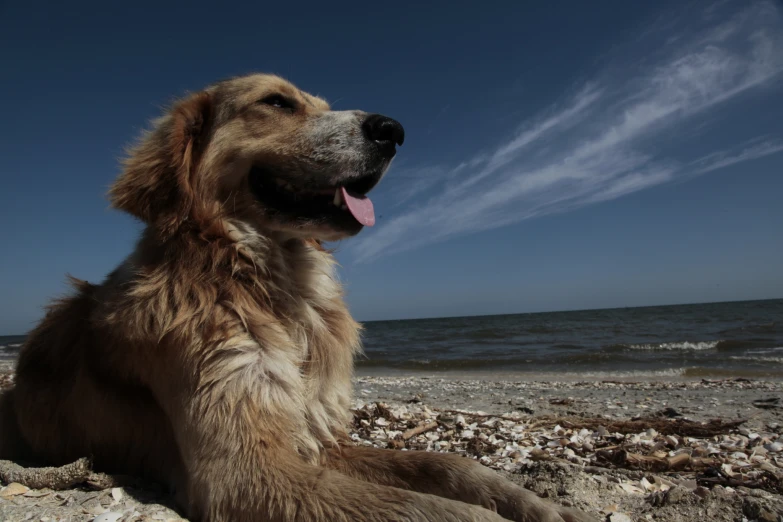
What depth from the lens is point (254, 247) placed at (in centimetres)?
303

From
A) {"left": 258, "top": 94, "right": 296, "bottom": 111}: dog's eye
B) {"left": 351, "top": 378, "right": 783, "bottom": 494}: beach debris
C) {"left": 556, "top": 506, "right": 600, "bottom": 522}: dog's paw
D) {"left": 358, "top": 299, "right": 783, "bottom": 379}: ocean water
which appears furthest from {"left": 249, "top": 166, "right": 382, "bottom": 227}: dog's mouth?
{"left": 358, "top": 299, "right": 783, "bottom": 379}: ocean water

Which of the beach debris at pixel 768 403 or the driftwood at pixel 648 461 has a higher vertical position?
the driftwood at pixel 648 461

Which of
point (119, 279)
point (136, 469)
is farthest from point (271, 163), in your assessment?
point (136, 469)

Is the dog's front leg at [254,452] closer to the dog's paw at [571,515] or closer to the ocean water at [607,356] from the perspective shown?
the dog's paw at [571,515]

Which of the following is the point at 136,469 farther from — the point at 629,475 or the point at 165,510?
the point at 629,475

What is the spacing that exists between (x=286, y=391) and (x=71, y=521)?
1134 mm

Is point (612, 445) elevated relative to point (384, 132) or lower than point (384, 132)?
lower

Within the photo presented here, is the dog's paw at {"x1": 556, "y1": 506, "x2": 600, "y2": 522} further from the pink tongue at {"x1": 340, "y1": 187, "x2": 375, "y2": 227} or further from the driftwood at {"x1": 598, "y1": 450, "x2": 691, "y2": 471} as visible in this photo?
the pink tongue at {"x1": 340, "y1": 187, "x2": 375, "y2": 227}

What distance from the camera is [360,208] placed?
3.22 meters

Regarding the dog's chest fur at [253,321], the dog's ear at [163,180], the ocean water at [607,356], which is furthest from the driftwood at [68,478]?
the ocean water at [607,356]

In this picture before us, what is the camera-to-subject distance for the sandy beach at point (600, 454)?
2.49 metres

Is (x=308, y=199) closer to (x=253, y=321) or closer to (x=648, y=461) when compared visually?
(x=253, y=321)

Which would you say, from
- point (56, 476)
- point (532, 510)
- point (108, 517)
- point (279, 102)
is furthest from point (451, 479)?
point (279, 102)

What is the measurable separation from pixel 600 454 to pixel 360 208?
2.72 m
